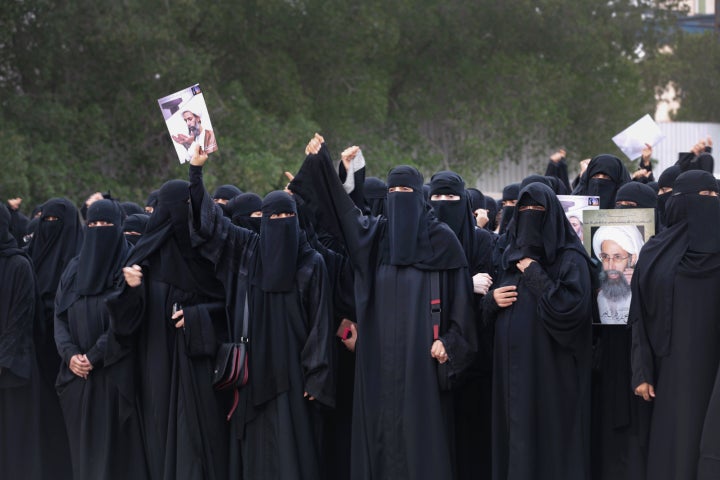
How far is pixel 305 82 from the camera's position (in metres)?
21.1

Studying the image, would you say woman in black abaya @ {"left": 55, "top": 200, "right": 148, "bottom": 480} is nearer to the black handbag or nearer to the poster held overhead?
the black handbag

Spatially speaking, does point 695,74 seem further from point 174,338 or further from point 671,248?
point 174,338

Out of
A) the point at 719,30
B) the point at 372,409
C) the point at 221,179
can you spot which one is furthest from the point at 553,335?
the point at 719,30

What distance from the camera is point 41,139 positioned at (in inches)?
656

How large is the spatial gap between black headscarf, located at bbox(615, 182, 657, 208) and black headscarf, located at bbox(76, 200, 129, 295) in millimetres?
3185

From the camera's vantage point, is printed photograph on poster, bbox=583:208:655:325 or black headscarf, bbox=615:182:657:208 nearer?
printed photograph on poster, bbox=583:208:655:325

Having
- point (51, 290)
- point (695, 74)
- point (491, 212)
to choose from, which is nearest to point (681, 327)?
point (491, 212)

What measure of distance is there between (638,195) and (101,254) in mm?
3401

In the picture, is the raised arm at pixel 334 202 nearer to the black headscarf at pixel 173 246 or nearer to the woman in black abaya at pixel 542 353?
the black headscarf at pixel 173 246

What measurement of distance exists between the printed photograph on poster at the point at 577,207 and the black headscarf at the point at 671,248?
57 cm

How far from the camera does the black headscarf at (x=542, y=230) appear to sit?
18.2 ft

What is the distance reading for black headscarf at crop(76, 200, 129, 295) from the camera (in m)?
6.43

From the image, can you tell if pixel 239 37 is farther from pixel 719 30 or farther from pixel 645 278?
pixel 645 278

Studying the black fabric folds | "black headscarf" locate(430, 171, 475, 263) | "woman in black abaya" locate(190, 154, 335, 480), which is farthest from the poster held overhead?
"woman in black abaya" locate(190, 154, 335, 480)
